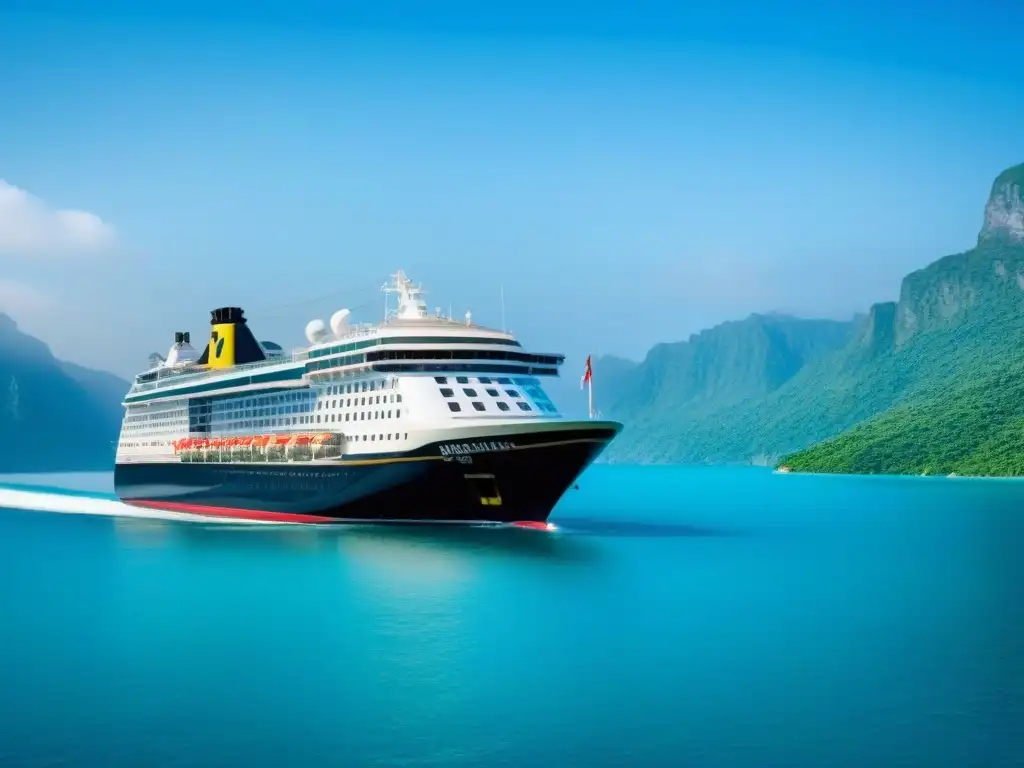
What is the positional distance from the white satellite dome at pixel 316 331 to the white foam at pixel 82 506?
11.0 meters

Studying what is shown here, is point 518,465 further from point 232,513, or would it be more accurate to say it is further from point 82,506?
point 82,506

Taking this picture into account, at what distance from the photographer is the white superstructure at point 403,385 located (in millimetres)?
48969

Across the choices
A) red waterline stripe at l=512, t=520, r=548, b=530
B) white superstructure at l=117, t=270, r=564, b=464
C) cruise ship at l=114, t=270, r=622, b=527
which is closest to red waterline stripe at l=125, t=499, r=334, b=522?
Result: cruise ship at l=114, t=270, r=622, b=527

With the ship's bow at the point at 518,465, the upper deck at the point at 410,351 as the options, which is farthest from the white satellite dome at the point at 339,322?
the ship's bow at the point at 518,465

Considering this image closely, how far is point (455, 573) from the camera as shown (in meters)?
38.0

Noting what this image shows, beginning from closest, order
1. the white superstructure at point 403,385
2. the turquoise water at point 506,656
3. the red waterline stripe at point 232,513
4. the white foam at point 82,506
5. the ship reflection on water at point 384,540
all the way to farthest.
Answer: the turquoise water at point 506,656, the ship reflection on water at point 384,540, the white superstructure at point 403,385, the red waterline stripe at point 232,513, the white foam at point 82,506

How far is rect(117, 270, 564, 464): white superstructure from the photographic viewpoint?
48969 mm

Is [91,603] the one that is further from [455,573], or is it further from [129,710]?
[129,710]

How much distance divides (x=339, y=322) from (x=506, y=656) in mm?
37351

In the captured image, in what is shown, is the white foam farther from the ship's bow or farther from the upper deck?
the ship's bow

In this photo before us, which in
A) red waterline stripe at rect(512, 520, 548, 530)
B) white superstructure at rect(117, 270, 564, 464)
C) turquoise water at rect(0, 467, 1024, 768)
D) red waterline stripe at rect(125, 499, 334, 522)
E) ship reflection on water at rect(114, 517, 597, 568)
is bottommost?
turquoise water at rect(0, 467, 1024, 768)

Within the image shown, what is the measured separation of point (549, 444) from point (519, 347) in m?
7.51

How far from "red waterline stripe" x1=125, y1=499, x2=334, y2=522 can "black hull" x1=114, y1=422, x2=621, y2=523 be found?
0.48 feet

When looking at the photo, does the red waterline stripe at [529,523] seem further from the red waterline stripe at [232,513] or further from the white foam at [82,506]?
the white foam at [82,506]
